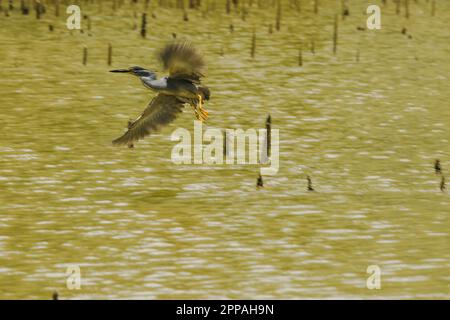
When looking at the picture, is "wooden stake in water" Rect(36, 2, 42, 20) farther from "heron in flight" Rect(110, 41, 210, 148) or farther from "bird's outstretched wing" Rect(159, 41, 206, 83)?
"bird's outstretched wing" Rect(159, 41, 206, 83)

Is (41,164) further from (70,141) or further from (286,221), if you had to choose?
(286,221)

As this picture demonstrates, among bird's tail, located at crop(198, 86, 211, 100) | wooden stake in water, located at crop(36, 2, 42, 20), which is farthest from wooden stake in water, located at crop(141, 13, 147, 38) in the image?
bird's tail, located at crop(198, 86, 211, 100)

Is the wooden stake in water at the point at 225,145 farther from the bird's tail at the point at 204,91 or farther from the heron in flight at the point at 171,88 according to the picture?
the bird's tail at the point at 204,91

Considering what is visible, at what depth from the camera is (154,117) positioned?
11102 millimetres

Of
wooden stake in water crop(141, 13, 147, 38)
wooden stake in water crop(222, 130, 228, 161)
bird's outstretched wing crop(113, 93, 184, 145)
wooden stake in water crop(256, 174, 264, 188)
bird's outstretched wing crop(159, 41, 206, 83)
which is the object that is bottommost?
wooden stake in water crop(256, 174, 264, 188)

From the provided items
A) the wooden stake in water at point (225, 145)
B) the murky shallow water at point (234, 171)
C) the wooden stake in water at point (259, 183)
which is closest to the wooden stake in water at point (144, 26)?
the murky shallow water at point (234, 171)

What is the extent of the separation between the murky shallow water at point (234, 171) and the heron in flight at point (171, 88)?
16.6 inches

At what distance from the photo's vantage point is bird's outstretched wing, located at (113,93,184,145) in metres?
11.1

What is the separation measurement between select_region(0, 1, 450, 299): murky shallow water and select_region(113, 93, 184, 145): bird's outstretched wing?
34cm

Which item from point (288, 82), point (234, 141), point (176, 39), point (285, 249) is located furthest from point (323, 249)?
point (176, 39)

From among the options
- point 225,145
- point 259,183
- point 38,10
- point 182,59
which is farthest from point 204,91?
A: point 38,10

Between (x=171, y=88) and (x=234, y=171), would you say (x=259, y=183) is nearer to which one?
(x=234, y=171)

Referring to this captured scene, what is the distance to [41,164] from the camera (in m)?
11.5

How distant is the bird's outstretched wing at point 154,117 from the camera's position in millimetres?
11062
